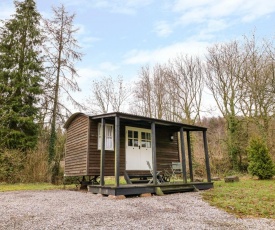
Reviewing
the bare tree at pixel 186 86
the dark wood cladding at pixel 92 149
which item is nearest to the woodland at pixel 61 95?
the bare tree at pixel 186 86

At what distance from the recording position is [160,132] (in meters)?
12.2

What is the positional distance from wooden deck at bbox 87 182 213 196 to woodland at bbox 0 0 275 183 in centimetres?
530

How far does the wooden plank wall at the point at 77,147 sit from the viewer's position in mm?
9953

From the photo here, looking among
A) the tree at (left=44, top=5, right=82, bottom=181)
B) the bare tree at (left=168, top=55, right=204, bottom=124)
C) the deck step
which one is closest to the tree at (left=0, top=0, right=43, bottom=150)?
the tree at (left=44, top=5, right=82, bottom=181)

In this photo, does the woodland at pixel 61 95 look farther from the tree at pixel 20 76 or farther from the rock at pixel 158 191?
the rock at pixel 158 191

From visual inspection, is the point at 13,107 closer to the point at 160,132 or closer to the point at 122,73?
the point at 160,132

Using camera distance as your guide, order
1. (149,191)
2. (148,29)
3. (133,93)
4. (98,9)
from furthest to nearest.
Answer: (133,93) → (148,29) → (98,9) → (149,191)

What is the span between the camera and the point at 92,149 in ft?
32.1

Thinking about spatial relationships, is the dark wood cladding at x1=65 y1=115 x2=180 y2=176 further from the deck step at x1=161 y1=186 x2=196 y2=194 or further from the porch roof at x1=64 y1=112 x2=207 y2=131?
the deck step at x1=161 y1=186 x2=196 y2=194

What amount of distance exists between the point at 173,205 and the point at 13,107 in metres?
14.2

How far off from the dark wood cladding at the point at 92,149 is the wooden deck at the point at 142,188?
1152mm

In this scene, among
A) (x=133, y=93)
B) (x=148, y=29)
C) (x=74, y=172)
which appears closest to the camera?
(x=74, y=172)

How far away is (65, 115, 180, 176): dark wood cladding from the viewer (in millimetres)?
9766

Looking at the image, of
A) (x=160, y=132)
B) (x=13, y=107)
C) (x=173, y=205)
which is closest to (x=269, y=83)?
(x=160, y=132)
